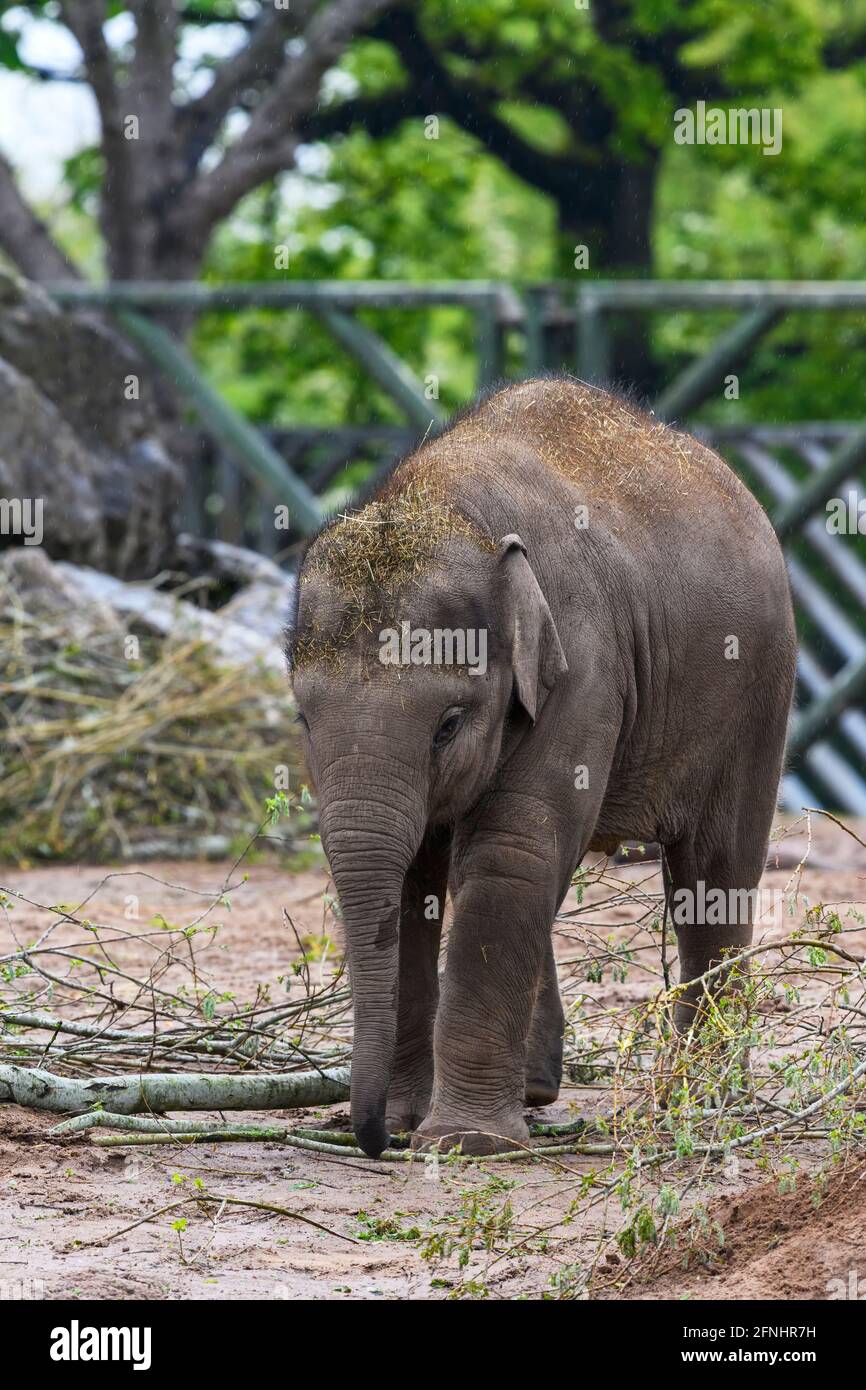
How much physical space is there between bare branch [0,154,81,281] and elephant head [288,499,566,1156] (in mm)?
13341

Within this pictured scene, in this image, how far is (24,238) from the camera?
18.4m

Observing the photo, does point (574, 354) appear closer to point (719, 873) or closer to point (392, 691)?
point (719, 873)

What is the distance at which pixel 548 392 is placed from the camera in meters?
6.73

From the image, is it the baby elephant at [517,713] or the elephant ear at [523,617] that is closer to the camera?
the baby elephant at [517,713]

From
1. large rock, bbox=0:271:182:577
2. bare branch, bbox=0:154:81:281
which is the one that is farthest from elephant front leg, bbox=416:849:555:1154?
bare branch, bbox=0:154:81:281

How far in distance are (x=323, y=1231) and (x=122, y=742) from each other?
22.4 feet

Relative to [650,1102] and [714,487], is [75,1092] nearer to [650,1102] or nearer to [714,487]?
[650,1102]

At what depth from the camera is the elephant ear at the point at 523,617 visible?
5766 millimetres

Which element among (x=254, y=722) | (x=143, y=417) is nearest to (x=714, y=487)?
(x=254, y=722)

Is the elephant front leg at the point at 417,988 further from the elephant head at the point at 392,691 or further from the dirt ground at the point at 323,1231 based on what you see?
the elephant head at the point at 392,691

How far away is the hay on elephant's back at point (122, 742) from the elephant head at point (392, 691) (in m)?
5.89

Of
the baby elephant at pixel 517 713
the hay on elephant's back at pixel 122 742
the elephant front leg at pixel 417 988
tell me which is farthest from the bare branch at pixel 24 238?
the elephant front leg at pixel 417 988

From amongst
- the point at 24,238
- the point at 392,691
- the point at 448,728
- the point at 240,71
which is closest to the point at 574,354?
the point at 240,71

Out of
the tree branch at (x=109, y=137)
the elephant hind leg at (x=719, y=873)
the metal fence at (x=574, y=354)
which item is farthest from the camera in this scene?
the tree branch at (x=109, y=137)
